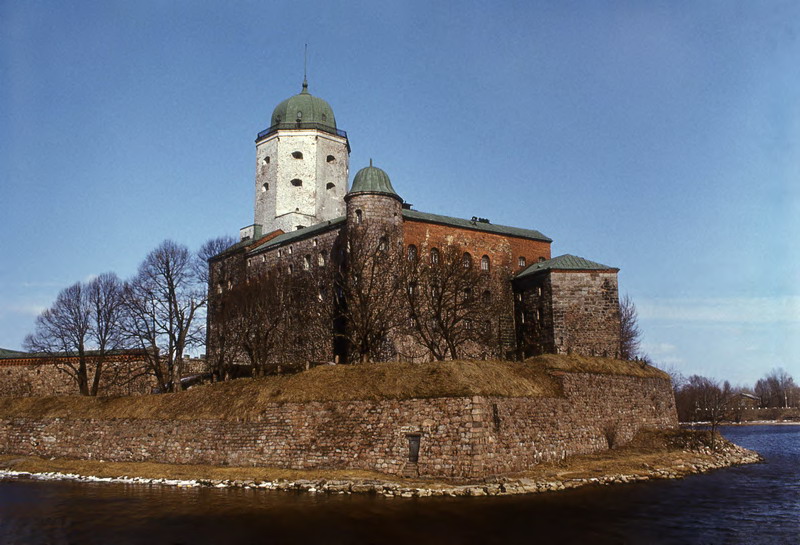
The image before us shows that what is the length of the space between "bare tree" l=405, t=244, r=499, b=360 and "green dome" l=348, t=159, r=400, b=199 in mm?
4986

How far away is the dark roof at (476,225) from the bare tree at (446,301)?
2950mm

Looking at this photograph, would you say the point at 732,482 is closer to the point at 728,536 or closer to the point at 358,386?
the point at 728,536

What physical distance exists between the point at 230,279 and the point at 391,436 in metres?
25.5

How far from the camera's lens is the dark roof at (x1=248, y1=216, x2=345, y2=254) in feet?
152

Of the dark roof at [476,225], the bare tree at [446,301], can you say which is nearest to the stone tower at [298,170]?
the dark roof at [476,225]

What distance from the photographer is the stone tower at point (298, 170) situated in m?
57.2

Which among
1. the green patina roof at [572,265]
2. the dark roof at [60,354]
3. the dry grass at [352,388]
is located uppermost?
the green patina roof at [572,265]

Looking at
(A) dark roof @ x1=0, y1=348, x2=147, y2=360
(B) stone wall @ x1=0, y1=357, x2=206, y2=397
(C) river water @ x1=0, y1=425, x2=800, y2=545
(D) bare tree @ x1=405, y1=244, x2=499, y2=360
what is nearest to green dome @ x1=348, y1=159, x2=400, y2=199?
(D) bare tree @ x1=405, y1=244, x2=499, y2=360

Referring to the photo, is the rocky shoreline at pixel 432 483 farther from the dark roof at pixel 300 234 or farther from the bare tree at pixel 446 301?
the dark roof at pixel 300 234

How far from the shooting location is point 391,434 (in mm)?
23297

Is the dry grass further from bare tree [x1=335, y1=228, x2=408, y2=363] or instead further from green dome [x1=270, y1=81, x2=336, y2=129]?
green dome [x1=270, y1=81, x2=336, y2=129]

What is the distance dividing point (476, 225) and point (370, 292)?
51.9 ft

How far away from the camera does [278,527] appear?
16906 mm

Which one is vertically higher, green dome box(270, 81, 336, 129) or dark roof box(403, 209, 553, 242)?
green dome box(270, 81, 336, 129)
